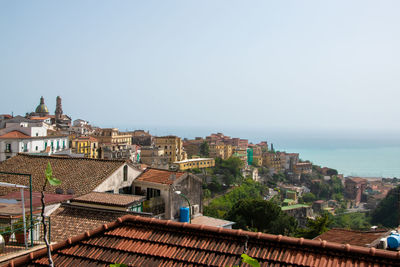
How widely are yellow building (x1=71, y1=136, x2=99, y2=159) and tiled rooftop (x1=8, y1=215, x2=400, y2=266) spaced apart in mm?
58913

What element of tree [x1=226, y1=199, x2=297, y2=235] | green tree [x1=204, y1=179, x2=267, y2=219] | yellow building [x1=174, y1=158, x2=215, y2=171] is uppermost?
yellow building [x1=174, y1=158, x2=215, y2=171]

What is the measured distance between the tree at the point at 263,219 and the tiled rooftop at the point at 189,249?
34326 mm

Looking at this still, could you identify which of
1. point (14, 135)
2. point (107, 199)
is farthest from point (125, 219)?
point (14, 135)

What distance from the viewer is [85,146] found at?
66625 millimetres

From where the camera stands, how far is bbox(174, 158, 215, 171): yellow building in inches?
3184

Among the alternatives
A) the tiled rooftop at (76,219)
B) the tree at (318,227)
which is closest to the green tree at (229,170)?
the tree at (318,227)

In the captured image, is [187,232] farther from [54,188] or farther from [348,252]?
[54,188]

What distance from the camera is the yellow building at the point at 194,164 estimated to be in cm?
8088

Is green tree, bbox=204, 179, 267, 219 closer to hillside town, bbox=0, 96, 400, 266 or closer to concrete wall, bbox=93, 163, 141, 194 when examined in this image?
hillside town, bbox=0, 96, 400, 266

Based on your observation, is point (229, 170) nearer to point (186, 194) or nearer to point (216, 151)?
point (216, 151)

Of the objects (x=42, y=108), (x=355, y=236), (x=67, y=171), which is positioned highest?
(x=42, y=108)

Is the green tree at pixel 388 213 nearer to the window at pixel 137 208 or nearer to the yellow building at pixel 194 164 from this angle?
the yellow building at pixel 194 164

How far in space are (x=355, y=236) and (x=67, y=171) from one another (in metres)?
14.6

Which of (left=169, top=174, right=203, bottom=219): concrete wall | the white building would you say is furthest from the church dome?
(left=169, top=174, right=203, bottom=219): concrete wall
